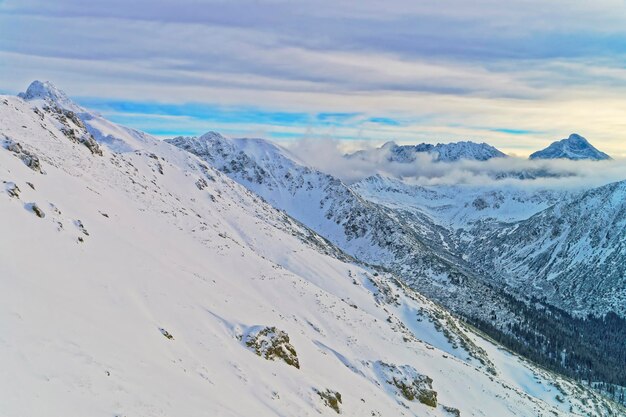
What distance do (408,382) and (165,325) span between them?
3903 centimetres

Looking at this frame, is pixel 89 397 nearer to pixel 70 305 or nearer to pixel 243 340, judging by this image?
pixel 70 305

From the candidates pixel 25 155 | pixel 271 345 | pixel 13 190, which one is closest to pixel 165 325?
pixel 271 345

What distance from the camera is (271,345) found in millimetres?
45375

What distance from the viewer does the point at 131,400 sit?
2262cm

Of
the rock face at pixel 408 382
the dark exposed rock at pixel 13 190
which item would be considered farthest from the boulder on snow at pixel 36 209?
the rock face at pixel 408 382

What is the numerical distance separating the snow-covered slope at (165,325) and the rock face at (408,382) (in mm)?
200

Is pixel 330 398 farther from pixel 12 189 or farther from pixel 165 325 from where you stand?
pixel 12 189

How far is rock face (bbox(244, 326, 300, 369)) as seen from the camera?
1731 inches

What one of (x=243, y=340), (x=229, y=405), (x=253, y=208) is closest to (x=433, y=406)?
(x=243, y=340)

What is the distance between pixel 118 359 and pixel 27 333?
5.11 metres

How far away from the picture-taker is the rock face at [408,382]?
60.9 meters

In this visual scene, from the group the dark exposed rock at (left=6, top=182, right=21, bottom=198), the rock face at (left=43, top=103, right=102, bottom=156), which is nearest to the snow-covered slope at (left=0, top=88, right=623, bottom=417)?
the dark exposed rock at (left=6, top=182, right=21, bottom=198)

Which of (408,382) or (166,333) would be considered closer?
(166,333)

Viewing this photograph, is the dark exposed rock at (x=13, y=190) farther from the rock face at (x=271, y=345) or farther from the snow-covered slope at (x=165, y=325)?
the rock face at (x=271, y=345)
